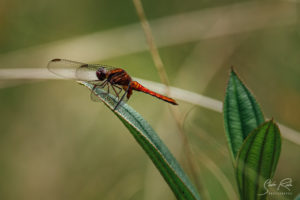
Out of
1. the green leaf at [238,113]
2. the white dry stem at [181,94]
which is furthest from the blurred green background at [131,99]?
the green leaf at [238,113]

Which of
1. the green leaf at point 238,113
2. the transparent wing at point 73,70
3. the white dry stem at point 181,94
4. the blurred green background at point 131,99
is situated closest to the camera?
the green leaf at point 238,113

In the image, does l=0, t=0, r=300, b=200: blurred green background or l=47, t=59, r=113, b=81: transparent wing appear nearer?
l=47, t=59, r=113, b=81: transparent wing

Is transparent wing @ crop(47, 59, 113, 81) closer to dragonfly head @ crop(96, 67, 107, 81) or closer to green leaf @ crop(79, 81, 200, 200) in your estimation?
dragonfly head @ crop(96, 67, 107, 81)

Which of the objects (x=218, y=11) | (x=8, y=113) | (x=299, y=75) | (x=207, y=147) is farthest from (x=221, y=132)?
(x=8, y=113)

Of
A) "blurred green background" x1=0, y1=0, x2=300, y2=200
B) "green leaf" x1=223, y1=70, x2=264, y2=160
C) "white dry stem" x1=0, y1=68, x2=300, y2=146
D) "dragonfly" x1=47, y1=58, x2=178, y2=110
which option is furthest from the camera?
"blurred green background" x1=0, y1=0, x2=300, y2=200

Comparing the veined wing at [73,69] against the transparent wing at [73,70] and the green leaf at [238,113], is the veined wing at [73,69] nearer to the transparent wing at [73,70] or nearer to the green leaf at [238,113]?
the transparent wing at [73,70]

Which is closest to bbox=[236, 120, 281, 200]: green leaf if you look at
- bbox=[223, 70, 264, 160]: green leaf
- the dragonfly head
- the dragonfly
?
bbox=[223, 70, 264, 160]: green leaf

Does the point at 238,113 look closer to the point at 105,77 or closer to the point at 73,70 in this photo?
the point at 105,77
